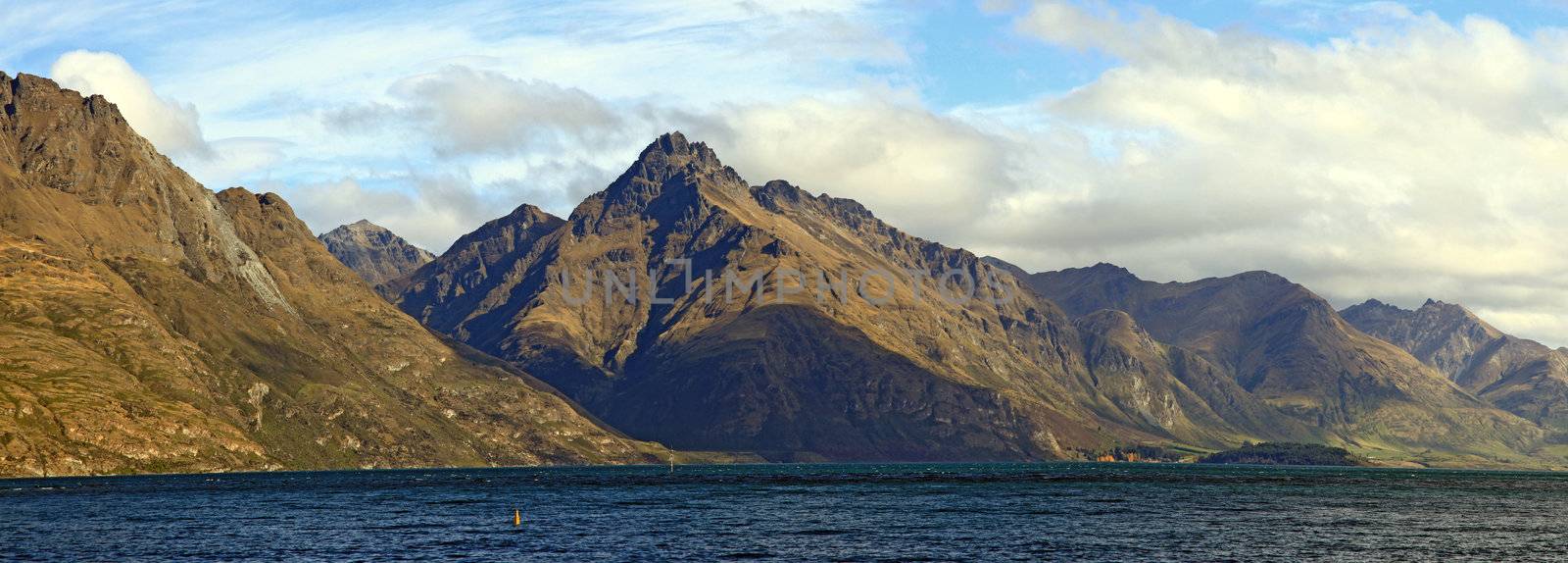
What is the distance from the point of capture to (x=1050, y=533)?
17812 cm

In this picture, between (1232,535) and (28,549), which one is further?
(1232,535)

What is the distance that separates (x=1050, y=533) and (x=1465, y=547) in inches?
1942

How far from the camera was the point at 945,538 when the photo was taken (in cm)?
17050

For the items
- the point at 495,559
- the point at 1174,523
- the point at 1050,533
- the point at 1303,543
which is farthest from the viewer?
the point at 1174,523

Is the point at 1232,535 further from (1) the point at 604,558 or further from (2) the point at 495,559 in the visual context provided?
(2) the point at 495,559

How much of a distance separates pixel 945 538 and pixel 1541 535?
8356cm

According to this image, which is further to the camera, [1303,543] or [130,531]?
[130,531]

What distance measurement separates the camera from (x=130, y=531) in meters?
182

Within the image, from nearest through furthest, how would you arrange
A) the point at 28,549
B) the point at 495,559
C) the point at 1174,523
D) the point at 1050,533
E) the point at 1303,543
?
the point at 495,559 → the point at 28,549 → the point at 1303,543 → the point at 1050,533 → the point at 1174,523

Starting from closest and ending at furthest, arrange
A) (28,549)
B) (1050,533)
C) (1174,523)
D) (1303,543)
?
(28,549) → (1303,543) → (1050,533) → (1174,523)

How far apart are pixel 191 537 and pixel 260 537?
885 centimetres

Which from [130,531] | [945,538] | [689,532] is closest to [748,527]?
[689,532]

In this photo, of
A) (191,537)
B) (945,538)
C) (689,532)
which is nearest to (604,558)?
(689,532)

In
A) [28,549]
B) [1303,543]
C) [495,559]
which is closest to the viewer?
[495,559]
